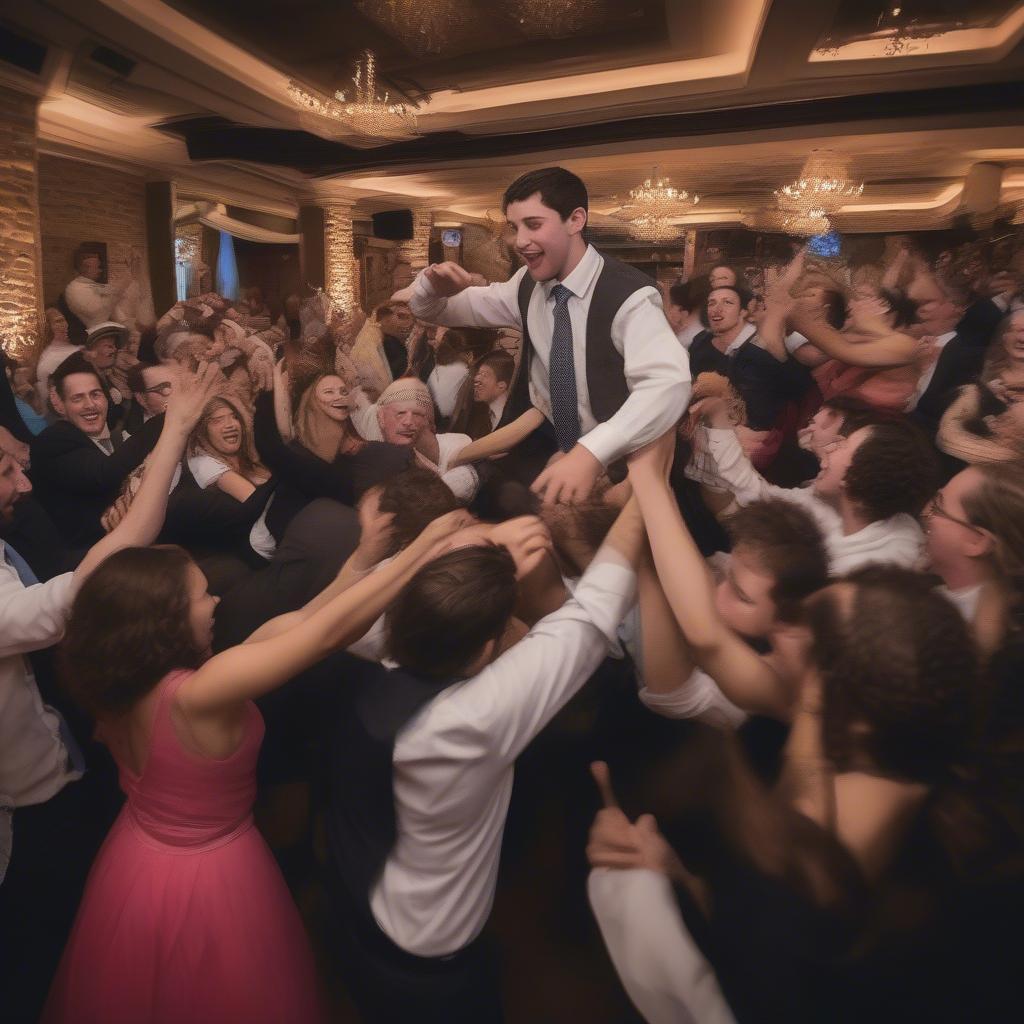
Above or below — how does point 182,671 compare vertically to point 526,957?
above

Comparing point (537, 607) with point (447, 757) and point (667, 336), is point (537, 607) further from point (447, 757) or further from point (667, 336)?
point (667, 336)

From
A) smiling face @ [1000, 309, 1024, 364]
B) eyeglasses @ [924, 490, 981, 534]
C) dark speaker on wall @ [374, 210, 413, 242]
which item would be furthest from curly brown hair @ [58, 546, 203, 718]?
smiling face @ [1000, 309, 1024, 364]

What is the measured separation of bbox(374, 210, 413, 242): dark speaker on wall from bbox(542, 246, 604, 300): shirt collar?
10.8 inches

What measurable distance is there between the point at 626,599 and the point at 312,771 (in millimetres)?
610

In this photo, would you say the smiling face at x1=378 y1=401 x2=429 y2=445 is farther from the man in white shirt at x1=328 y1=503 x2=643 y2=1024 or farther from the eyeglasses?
the eyeglasses

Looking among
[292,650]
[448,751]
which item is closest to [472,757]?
→ [448,751]

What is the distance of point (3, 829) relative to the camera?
3.91 feet

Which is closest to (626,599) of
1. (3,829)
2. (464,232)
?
(464,232)

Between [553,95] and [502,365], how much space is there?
0.37 meters

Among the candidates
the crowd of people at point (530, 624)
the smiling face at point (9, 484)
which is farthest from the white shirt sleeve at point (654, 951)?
the smiling face at point (9, 484)

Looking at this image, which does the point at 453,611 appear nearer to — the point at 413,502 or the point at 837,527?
the point at 413,502

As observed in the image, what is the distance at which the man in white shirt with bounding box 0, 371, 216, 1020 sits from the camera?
1070 millimetres

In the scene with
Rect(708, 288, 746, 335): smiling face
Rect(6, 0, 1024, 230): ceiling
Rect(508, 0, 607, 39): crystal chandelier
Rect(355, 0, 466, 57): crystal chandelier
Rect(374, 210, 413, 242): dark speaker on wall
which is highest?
Rect(355, 0, 466, 57): crystal chandelier

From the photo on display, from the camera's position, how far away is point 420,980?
3.39 feet
